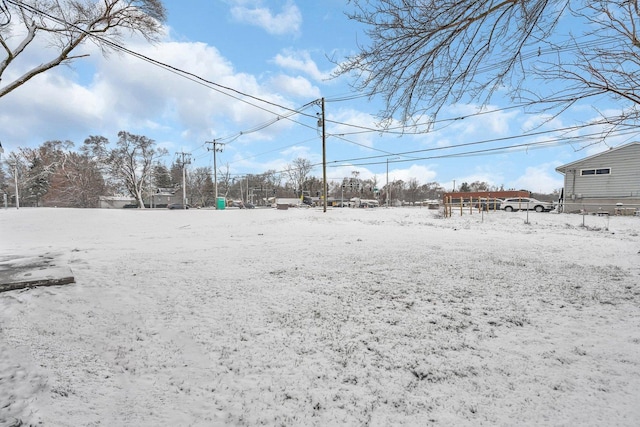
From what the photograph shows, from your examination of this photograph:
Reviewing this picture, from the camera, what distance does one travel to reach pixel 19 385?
2.18 metres

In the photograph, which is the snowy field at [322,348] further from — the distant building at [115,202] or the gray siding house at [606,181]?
the distant building at [115,202]

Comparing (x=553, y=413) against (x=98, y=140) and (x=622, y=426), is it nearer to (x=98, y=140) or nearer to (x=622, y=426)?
(x=622, y=426)

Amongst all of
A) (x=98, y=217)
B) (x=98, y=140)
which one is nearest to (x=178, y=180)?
(x=98, y=140)

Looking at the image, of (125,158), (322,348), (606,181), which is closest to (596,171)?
(606,181)

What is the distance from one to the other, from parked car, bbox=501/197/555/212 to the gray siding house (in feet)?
6.61

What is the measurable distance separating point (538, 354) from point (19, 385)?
4316 mm

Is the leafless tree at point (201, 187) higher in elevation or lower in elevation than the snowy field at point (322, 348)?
higher

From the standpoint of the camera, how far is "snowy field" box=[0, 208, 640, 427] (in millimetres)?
2080

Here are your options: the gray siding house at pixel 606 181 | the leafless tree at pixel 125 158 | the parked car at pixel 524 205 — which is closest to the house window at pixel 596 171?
the gray siding house at pixel 606 181

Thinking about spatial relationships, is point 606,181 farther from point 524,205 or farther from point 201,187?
point 201,187

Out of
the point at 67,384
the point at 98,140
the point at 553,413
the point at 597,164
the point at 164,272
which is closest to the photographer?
the point at 553,413

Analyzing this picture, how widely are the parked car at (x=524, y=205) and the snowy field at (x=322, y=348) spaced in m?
26.2

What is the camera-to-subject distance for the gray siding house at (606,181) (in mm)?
22281

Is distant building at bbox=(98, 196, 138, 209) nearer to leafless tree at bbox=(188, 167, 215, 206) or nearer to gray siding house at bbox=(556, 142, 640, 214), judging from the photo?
leafless tree at bbox=(188, 167, 215, 206)
